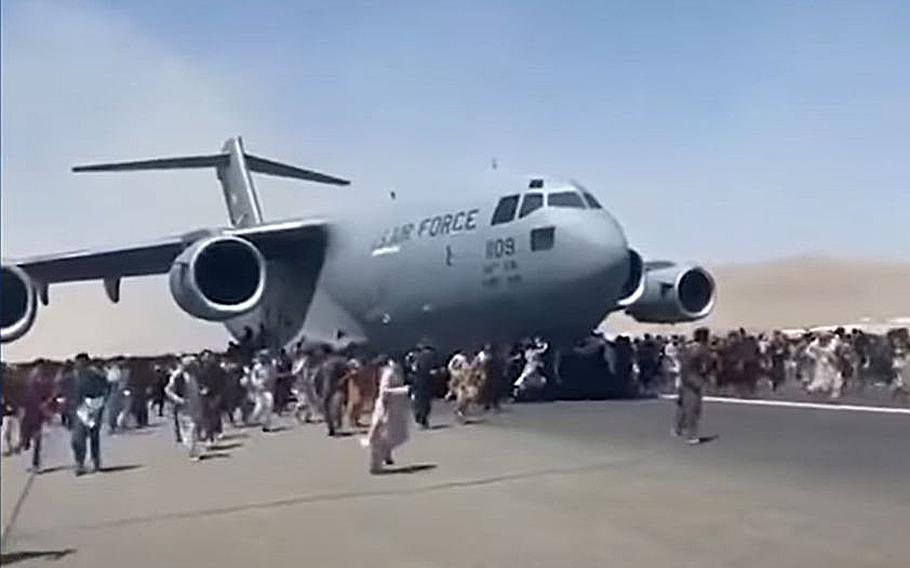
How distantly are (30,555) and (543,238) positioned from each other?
1.13 metres

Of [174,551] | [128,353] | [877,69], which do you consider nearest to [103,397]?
[128,353]

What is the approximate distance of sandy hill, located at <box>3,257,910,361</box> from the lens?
2.30 meters

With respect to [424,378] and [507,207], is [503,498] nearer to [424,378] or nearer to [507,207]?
[424,378]

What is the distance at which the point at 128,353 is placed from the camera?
235cm

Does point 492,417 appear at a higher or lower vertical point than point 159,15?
lower

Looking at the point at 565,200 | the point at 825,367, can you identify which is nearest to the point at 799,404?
the point at 825,367

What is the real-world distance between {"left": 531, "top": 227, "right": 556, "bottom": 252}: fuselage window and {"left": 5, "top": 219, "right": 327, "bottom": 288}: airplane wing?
0.42 metres

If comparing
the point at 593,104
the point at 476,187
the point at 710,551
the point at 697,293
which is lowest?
the point at 710,551

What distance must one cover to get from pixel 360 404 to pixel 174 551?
0.44 m

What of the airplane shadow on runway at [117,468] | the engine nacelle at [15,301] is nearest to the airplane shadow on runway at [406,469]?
the airplane shadow on runway at [117,468]

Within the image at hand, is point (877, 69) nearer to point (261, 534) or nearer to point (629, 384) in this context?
point (629, 384)

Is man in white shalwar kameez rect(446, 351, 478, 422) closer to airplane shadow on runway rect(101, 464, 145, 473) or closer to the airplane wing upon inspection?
the airplane wing

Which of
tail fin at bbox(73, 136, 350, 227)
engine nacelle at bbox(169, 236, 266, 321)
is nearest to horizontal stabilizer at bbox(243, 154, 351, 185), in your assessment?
tail fin at bbox(73, 136, 350, 227)

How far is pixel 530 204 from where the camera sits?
262 cm
